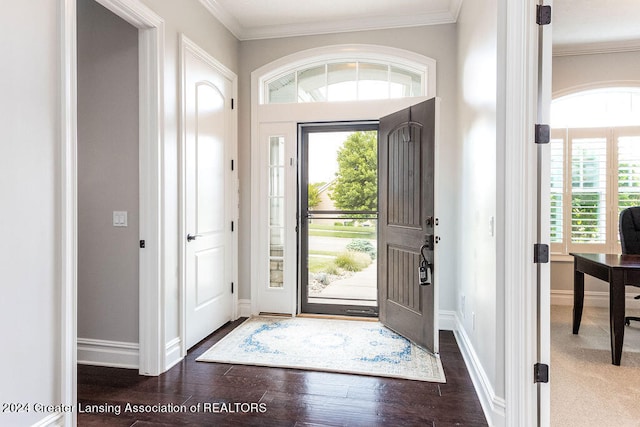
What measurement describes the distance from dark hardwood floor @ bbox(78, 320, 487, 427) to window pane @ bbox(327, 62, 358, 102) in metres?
2.58

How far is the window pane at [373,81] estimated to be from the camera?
369 cm

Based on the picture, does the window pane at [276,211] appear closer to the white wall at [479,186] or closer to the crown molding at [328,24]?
the crown molding at [328,24]

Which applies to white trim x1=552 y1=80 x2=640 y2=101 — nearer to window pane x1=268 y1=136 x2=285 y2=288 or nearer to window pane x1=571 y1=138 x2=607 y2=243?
window pane x1=571 y1=138 x2=607 y2=243

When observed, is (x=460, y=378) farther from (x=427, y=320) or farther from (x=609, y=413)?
(x=609, y=413)

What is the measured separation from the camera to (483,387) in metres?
A: 2.18

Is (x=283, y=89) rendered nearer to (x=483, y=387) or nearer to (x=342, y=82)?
(x=342, y=82)

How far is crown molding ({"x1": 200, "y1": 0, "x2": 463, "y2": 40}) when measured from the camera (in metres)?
3.38

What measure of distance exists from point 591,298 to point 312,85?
399 cm

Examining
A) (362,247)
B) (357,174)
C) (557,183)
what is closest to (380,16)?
(357,174)

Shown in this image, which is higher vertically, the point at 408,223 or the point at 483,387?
the point at 408,223
